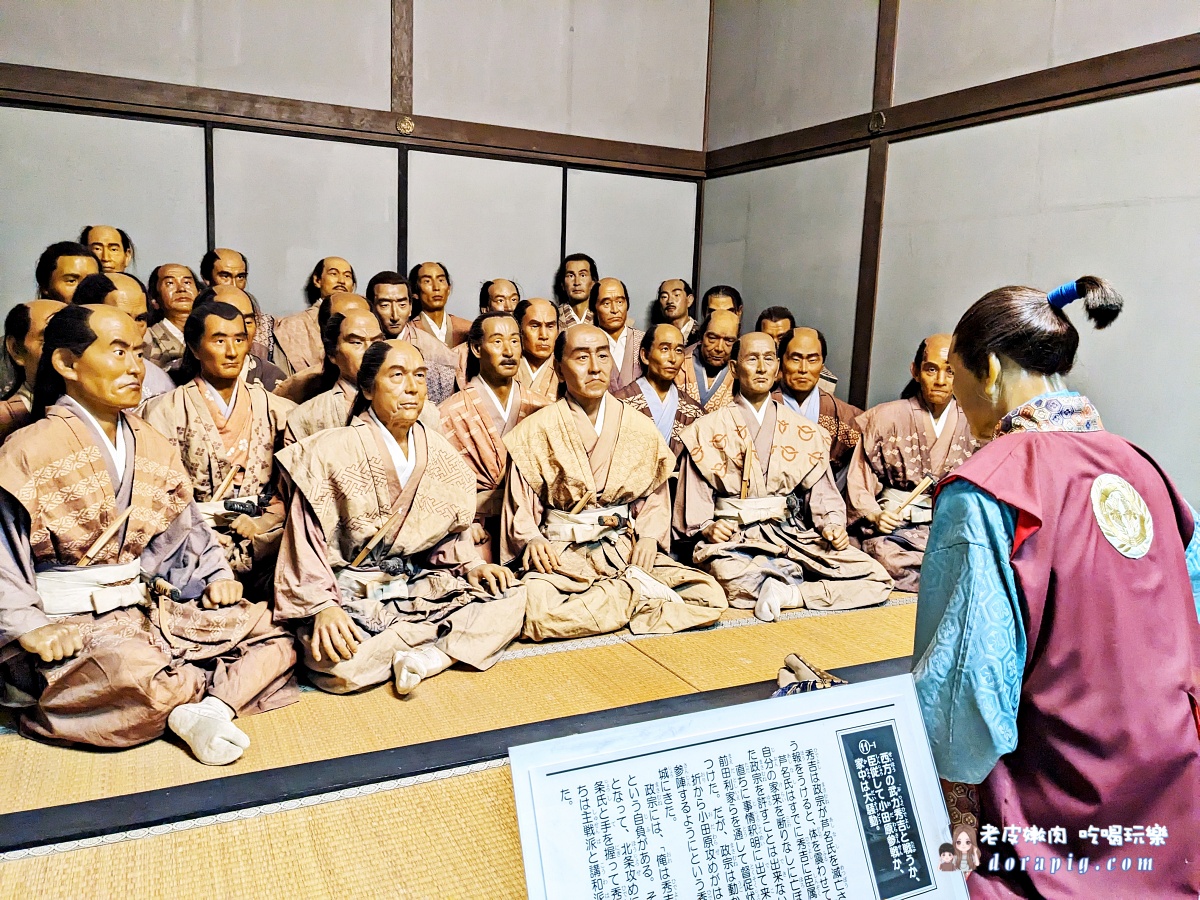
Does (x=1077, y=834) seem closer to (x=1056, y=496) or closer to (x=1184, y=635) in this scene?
(x=1184, y=635)

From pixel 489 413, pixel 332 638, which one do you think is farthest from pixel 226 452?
pixel 489 413

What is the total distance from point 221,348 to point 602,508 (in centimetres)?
198

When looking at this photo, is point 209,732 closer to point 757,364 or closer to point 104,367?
point 104,367

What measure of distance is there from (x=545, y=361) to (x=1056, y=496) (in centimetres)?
411

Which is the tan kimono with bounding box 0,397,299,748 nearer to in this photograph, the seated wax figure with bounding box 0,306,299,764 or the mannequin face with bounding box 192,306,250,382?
the seated wax figure with bounding box 0,306,299,764

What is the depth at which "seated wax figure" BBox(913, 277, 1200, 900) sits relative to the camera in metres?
1.53

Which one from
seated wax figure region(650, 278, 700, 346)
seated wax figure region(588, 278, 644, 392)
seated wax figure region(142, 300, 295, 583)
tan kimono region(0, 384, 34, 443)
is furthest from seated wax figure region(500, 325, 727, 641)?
seated wax figure region(650, 278, 700, 346)

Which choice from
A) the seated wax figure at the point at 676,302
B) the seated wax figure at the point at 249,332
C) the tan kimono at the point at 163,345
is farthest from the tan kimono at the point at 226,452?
the seated wax figure at the point at 676,302

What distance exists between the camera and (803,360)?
5484mm

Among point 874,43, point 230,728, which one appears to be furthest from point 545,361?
point 874,43

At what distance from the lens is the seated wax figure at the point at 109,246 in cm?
566

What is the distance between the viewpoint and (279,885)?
6.70 ft

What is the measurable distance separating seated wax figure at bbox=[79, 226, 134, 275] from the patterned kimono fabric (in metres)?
5.83

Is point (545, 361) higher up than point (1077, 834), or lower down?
higher up
